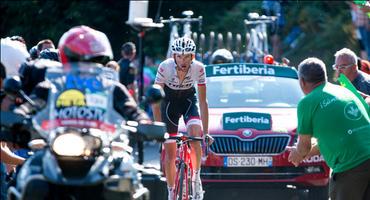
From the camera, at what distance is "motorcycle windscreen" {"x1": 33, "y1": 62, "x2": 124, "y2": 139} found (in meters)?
7.99

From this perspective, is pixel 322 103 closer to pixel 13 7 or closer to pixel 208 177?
pixel 208 177

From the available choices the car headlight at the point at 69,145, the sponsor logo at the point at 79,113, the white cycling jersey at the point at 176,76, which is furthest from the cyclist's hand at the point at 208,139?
the car headlight at the point at 69,145

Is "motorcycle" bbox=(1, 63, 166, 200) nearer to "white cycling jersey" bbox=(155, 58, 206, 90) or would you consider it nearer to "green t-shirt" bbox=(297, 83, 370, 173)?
"green t-shirt" bbox=(297, 83, 370, 173)

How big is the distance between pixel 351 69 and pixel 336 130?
321 centimetres

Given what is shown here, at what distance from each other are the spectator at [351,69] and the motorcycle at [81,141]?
4.83 m

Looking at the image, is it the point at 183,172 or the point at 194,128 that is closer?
the point at 183,172

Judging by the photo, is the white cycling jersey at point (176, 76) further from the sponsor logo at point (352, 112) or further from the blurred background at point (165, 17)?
the blurred background at point (165, 17)

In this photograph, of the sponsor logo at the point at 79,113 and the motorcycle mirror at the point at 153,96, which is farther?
the motorcycle mirror at the point at 153,96

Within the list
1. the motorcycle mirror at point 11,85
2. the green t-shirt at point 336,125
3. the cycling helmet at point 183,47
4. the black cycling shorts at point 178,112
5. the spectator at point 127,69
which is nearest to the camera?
the motorcycle mirror at point 11,85

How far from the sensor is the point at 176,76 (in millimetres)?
13289

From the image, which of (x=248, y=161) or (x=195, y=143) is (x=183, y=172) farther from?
(x=248, y=161)

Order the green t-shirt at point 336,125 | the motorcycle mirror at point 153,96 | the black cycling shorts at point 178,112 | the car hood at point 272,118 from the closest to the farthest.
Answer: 1. the motorcycle mirror at point 153,96
2. the green t-shirt at point 336,125
3. the black cycling shorts at point 178,112
4. the car hood at point 272,118

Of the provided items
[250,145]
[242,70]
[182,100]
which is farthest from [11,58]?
[242,70]

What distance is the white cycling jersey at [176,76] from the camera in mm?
13211
